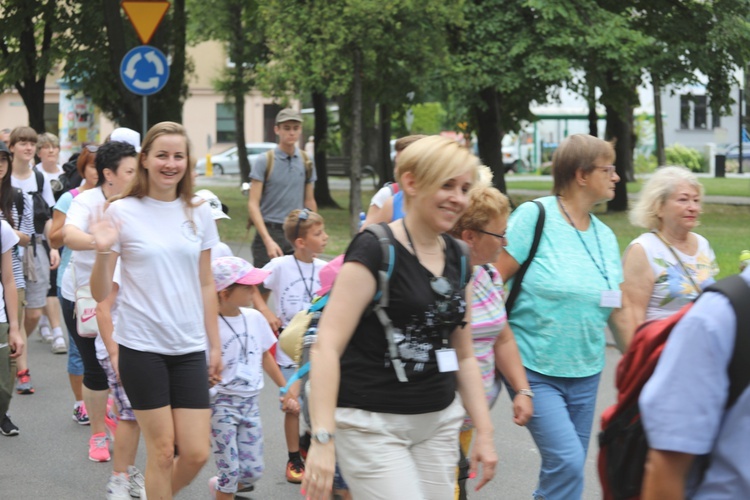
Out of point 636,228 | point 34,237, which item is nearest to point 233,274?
point 34,237

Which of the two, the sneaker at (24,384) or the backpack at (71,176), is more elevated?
the backpack at (71,176)

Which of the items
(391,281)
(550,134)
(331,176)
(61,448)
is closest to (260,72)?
(61,448)

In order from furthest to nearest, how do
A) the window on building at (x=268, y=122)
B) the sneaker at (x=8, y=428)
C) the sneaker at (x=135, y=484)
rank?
the window on building at (x=268, y=122), the sneaker at (x=8, y=428), the sneaker at (x=135, y=484)

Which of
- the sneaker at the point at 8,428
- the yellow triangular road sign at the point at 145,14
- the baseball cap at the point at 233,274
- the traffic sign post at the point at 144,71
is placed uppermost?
the yellow triangular road sign at the point at 145,14

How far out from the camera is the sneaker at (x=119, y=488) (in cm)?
569

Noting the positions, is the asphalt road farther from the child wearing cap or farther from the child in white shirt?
the child wearing cap

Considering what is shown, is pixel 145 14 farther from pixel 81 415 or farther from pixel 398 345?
pixel 398 345

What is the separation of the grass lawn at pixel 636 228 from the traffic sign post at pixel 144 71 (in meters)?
2.40

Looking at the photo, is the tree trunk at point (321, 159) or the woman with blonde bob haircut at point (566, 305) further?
the tree trunk at point (321, 159)

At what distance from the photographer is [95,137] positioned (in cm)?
2216

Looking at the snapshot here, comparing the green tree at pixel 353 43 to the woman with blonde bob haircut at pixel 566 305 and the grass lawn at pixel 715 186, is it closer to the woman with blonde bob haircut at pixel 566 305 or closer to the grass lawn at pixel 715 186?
the woman with blonde bob haircut at pixel 566 305

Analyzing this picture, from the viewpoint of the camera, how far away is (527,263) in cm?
474

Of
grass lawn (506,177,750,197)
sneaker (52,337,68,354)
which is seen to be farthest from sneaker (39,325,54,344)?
grass lawn (506,177,750,197)

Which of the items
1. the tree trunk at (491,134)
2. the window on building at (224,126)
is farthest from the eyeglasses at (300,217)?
the window on building at (224,126)
